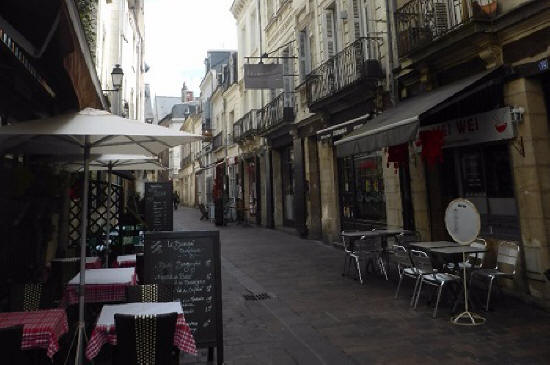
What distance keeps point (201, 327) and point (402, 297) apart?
365 centimetres

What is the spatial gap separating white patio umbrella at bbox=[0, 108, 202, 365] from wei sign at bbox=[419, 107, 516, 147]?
5130 mm

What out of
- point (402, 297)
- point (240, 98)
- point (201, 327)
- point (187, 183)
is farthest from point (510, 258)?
point (187, 183)

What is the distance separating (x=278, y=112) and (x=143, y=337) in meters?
13.9

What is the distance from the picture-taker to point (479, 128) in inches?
273

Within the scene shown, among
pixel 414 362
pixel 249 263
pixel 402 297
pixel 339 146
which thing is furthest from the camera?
pixel 249 263

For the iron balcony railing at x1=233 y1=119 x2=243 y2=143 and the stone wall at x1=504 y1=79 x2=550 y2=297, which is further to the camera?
the iron balcony railing at x1=233 y1=119 x2=243 y2=143

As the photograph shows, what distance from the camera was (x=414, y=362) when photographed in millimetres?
3965

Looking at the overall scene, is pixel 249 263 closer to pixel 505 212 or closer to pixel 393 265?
pixel 393 265

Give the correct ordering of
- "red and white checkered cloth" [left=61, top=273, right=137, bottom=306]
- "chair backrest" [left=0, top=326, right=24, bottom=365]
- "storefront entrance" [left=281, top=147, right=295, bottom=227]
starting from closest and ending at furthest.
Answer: "chair backrest" [left=0, top=326, right=24, bottom=365], "red and white checkered cloth" [left=61, top=273, right=137, bottom=306], "storefront entrance" [left=281, top=147, right=295, bottom=227]

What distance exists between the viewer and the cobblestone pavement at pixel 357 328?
13.5 ft

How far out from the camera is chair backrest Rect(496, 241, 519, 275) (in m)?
5.42

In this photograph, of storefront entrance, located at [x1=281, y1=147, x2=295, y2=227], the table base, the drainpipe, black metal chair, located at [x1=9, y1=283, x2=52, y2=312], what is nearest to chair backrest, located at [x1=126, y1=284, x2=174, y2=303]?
black metal chair, located at [x1=9, y1=283, x2=52, y2=312]

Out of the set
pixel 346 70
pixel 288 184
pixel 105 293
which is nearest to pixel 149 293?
pixel 105 293

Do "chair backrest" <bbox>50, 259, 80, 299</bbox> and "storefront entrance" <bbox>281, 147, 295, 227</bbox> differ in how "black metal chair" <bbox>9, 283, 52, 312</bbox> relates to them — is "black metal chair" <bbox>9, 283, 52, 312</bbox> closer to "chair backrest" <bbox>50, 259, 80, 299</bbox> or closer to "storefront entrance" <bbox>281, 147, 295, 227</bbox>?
"chair backrest" <bbox>50, 259, 80, 299</bbox>
